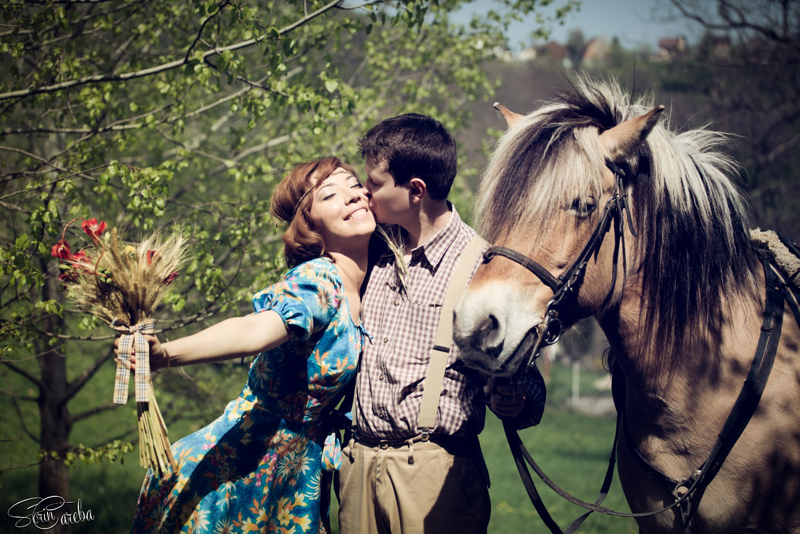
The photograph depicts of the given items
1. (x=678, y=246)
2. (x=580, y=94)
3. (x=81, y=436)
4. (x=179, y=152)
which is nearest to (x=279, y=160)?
(x=179, y=152)

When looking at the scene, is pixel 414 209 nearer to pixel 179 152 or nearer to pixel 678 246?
pixel 678 246

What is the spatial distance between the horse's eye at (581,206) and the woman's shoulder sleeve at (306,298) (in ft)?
3.00

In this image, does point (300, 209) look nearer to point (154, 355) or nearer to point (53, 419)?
point (154, 355)

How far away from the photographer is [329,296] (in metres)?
2.01

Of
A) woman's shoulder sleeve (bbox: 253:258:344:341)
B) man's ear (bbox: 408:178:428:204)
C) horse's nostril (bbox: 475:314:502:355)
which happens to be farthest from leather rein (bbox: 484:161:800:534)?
woman's shoulder sleeve (bbox: 253:258:344:341)

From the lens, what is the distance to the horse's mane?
1.95m

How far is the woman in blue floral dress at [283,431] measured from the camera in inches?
78.6

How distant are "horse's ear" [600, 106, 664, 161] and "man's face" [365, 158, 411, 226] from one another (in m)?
0.78

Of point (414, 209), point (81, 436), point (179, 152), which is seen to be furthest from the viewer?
point (81, 436)

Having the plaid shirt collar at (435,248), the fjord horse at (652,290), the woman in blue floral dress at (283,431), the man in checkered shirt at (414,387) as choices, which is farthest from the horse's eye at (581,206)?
the woman in blue floral dress at (283,431)

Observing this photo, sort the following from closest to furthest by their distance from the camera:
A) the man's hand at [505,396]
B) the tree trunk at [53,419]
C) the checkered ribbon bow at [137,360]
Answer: the checkered ribbon bow at [137,360], the man's hand at [505,396], the tree trunk at [53,419]

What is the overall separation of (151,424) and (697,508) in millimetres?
1906

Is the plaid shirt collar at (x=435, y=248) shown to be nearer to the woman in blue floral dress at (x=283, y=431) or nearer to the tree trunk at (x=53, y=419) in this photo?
the woman in blue floral dress at (x=283, y=431)

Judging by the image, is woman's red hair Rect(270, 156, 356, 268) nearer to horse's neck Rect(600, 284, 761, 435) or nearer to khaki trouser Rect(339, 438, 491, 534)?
khaki trouser Rect(339, 438, 491, 534)
